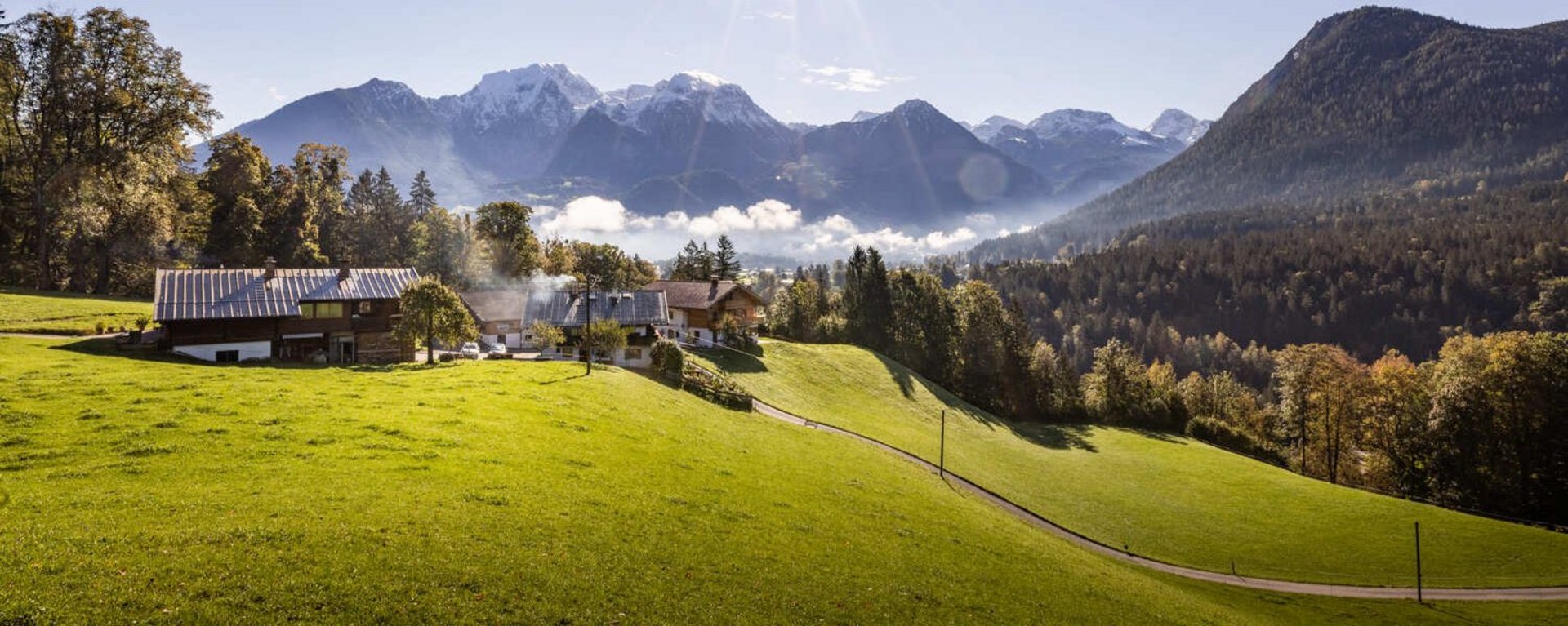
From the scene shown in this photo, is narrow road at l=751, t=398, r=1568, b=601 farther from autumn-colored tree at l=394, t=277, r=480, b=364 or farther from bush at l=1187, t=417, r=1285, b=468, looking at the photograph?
bush at l=1187, t=417, r=1285, b=468

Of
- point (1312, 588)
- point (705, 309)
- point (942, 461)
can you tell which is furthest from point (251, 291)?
point (1312, 588)

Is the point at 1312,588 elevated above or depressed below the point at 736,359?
below

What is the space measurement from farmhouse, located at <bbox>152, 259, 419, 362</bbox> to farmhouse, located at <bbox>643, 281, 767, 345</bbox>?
1186 inches

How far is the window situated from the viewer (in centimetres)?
5441

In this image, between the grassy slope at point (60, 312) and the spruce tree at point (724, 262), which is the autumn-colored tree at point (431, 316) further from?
the spruce tree at point (724, 262)

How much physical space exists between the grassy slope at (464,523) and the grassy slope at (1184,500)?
6110mm

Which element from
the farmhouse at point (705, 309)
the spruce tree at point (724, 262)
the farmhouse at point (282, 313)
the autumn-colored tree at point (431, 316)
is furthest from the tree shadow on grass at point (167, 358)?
the spruce tree at point (724, 262)

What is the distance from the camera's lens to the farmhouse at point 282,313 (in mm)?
45938

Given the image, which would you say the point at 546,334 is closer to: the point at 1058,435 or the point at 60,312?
the point at 60,312

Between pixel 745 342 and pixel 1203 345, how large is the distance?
182 meters

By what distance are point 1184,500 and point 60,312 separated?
89058 mm

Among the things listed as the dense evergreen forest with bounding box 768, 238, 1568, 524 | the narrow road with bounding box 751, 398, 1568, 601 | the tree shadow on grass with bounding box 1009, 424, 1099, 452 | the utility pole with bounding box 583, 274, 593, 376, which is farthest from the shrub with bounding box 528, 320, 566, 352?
the tree shadow on grass with bounding box 1009, 424, 1099, 452

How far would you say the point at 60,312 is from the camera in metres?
48.6

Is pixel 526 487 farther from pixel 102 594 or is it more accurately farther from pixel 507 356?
pixel 507 356
